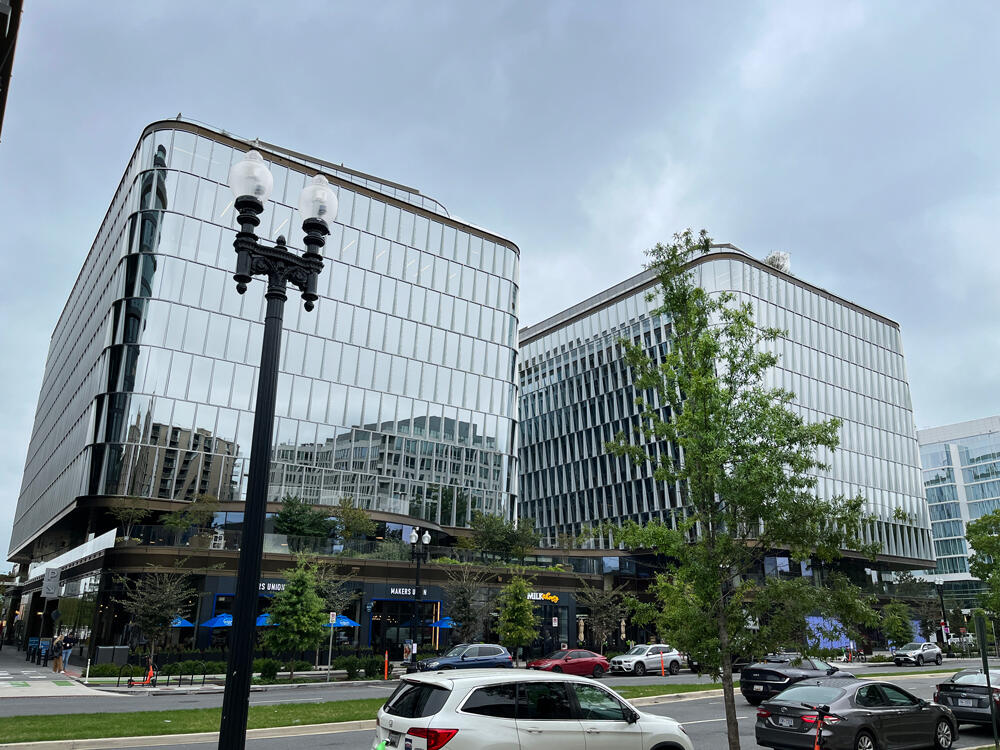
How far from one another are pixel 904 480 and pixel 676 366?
75.8 m

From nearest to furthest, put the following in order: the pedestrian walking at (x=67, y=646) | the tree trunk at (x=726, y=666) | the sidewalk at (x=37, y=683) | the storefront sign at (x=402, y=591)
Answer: the tree trunk at (x=726, y=666) → the sidewalk at (x=37, y=683) → the pedestrian walking at (x=67, y=646) → the storefront sign at (x=402, y=591)

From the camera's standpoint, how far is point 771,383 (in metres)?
66.2

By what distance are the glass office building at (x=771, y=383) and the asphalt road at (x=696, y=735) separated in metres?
43.8

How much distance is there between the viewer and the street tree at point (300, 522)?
43844 mm

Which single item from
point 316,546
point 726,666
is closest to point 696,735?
point 726,666

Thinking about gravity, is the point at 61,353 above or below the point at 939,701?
above

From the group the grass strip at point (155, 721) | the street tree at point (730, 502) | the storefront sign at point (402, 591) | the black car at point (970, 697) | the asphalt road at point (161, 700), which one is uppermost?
the street tree at point (730, 502)

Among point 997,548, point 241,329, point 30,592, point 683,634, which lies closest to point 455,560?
point 241,329

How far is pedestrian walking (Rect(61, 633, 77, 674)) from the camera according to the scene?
38756 mm

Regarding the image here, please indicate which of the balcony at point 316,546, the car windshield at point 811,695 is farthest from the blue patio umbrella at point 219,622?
the car windshield at point 811,695

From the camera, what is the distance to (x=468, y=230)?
63.6 meters

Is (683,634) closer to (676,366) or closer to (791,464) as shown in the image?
(791,464)

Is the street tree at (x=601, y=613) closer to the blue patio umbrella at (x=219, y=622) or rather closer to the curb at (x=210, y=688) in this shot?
the curb at (x=210, y=688)

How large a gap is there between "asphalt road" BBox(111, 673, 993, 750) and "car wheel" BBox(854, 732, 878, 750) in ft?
7.63
